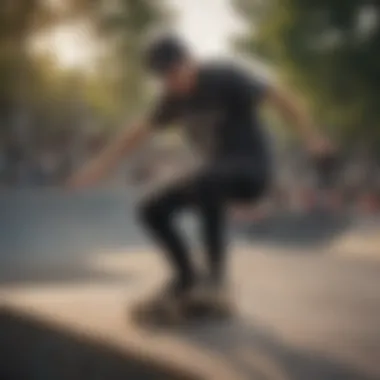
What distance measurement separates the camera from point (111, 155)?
1.11 metres

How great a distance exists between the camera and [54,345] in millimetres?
1121

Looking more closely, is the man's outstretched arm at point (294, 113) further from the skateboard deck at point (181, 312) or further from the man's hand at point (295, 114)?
the skateboard deck at point (181, 312)

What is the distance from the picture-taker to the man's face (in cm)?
109

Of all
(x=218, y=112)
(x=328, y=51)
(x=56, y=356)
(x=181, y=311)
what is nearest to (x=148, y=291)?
(x=181, y=311)

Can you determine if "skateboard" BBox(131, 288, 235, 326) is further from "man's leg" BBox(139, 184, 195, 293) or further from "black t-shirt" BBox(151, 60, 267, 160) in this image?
"black t-shirt" BBox(151, 60, 267, 160)

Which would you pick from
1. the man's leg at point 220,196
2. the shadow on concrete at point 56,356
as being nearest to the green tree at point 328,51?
the man's leg at point 220,196

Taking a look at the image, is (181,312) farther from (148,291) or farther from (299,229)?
(299,229)

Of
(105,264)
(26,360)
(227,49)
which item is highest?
(227,49)

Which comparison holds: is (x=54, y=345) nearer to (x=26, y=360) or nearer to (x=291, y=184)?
(x=26, y=360)

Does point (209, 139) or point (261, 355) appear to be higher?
point (209, 139)

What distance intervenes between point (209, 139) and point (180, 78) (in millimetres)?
93

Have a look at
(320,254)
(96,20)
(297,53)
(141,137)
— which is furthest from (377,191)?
(96,20)

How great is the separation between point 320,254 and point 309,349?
0.13 meters

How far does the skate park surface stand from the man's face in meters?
0.16
